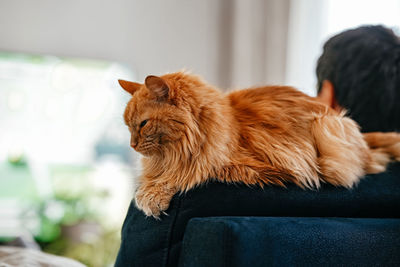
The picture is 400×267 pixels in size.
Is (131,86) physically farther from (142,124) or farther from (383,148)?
(383,148)

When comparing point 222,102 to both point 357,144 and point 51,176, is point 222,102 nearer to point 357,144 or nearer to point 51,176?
point 357,144

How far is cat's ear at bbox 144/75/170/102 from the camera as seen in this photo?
0.99 m

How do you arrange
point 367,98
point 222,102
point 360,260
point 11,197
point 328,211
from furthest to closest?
point 11,197 → point 367,98 → point 222,102 → point 328,211 → point 360,260

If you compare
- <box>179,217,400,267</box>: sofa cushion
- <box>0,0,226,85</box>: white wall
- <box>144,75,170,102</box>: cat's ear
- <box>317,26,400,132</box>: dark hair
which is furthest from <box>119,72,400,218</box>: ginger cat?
<box>0,0,226,85</box>: white wall

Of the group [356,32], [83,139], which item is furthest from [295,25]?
[83,139]

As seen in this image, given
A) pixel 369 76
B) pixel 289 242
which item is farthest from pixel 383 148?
pixel 289 242

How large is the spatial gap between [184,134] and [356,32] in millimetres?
913

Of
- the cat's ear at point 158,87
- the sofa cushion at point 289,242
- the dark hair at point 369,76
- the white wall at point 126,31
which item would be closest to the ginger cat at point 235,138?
the cat's ear at point 158,87

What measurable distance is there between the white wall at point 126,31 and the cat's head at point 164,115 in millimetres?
2445

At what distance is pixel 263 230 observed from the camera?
28.1 inches

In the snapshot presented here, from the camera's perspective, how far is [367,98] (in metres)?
1.47

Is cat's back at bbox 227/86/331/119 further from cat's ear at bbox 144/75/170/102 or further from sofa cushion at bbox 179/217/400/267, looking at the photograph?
sofa cushion at bbox 179/217/400/267

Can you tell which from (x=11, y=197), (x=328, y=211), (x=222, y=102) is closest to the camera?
(x=328, y=211)

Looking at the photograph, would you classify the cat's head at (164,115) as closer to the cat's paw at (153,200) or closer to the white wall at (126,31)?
the cat's paw at (153,200)
